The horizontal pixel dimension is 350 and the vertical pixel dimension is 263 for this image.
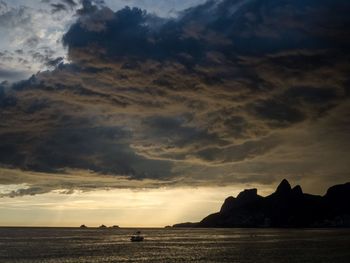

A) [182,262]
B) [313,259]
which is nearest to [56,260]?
[182,262]

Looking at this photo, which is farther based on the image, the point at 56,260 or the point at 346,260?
the point at 56,260

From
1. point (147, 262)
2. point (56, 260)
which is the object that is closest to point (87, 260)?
point (56, 260)

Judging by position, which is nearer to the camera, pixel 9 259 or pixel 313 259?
pixel 313 259

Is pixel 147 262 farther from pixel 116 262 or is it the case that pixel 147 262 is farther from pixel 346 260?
pixel 346 260

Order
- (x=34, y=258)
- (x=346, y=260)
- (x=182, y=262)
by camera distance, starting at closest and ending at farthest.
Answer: (x=346, y=260)
(x=182, y=262)
(x=34, y=258)

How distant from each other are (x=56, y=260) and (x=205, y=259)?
135 feet

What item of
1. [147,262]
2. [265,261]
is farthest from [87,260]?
[265,261]

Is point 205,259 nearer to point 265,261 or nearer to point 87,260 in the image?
point 265,261

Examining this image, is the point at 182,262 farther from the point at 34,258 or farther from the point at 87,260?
the point at 34,258

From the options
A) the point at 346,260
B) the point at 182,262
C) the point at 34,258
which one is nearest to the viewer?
the point at 346,260

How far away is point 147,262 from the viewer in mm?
127188

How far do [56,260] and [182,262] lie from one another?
34.7 m

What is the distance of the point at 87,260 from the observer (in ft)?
429

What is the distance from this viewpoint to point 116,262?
12862 centimetres
